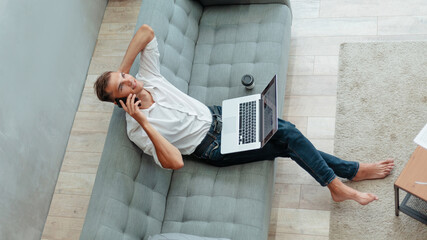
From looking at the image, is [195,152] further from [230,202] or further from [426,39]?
[426,39]

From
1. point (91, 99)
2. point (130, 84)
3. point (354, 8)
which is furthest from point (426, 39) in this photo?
point (91, 99)

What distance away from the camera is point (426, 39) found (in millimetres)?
3275

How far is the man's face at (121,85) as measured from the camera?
2.50 meters

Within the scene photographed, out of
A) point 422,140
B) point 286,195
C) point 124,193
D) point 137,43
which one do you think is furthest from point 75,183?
point 422,140

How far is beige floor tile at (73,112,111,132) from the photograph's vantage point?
340 centimetres

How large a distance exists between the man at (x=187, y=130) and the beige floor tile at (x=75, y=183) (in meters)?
0.81

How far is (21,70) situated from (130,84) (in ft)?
2.69

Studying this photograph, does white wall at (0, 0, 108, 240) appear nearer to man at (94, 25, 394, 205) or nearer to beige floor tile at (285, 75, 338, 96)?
man at (94, 25, 394, 205)

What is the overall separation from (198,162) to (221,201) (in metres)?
0.30

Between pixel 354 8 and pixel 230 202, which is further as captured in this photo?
pixel 354 8

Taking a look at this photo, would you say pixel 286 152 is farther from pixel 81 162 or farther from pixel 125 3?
pixel 125 3

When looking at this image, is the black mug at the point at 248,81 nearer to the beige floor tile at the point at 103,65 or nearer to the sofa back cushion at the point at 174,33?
the sofa back cushion at the point at 174,33

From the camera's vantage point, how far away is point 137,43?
2.68 metres

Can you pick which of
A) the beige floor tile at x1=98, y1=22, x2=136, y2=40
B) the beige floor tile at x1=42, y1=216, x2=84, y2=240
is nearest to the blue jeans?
the beige floor tile at x1=42, y1=216, x2=84, y2=240
